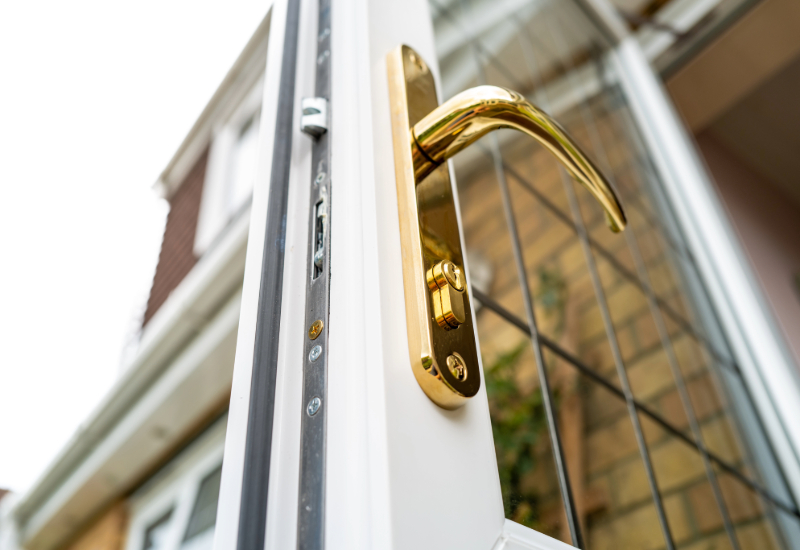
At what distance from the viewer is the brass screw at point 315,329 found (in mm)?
375

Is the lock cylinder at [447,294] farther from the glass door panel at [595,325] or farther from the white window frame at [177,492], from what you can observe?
the white window frame at [177,492]

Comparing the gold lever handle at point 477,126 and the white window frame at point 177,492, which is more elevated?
the white window frame at point 177,492

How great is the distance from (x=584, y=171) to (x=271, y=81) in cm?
30

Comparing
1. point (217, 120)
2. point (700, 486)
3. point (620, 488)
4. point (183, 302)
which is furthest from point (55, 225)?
point (700, 486)

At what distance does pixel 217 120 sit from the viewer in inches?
130

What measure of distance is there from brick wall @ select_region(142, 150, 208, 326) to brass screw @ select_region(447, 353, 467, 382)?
2.86m

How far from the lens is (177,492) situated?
2.35 metres

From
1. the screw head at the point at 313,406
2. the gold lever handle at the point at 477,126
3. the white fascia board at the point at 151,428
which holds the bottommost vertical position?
the screw head at the point at 313,406

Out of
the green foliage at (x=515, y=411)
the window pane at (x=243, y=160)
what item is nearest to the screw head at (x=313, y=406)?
the green foliage at (x=515, y=411)

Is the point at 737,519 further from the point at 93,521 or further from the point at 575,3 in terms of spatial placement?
the point at 93,521

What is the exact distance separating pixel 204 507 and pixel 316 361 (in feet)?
6.89

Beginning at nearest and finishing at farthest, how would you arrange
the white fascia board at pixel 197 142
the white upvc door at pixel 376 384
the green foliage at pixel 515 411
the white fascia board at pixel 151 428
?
the white upvc door at pixel 376 384 → the green foliage at pixel 515 411 → the white fascia board at pixel 151 428 → the white fascia board at pixel 197 142

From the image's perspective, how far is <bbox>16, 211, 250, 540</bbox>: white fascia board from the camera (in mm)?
2027

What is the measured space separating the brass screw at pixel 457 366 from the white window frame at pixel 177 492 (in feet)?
6.56
